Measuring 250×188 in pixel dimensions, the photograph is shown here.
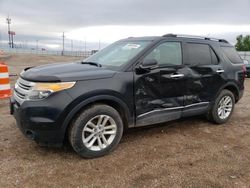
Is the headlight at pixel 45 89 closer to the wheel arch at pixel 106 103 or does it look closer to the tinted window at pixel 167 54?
the wheel arch at pixel 106 103

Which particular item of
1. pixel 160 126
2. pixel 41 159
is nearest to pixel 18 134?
pixel 41 159

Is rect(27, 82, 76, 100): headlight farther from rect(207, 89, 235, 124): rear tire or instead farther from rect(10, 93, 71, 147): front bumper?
rect(207, 89, 235, 124): rear tire

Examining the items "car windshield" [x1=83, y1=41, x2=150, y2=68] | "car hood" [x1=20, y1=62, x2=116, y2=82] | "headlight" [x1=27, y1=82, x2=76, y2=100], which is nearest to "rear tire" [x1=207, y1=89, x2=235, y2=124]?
"car windshield" [x1=83, y1=41, x2=150, y2=68]

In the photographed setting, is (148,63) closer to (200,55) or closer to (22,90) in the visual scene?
(200,55)

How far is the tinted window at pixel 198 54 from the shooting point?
4813 mm

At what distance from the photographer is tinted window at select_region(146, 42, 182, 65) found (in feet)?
14.2

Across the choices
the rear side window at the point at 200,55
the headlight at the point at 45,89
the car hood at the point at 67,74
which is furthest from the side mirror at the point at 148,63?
the headlight at the point at 45,89

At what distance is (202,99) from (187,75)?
67 centimetres

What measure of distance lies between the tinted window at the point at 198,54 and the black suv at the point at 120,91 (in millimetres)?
19

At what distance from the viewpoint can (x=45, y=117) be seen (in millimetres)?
3402

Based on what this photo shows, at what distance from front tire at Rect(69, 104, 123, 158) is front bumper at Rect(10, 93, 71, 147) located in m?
Answer: 0.22

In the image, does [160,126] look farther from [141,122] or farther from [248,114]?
[248,114]

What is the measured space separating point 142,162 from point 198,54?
2.43 m

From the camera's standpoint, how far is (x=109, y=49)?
5000 millimetres
